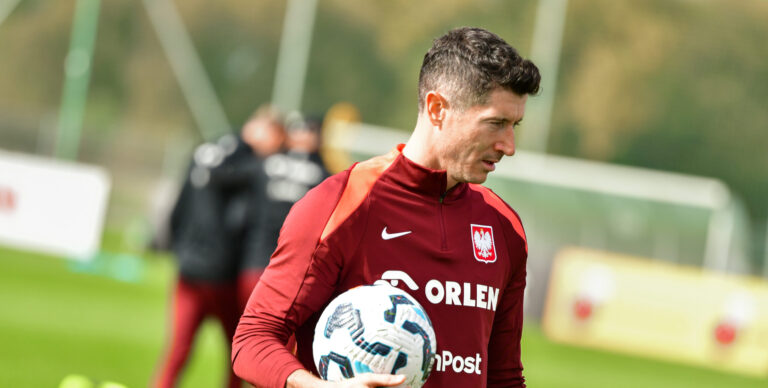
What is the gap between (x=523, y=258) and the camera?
3410mm

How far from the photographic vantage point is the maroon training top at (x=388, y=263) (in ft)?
9.87

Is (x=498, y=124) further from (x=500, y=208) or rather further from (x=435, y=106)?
(x=500, y=208)

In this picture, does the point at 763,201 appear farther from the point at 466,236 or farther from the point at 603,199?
the point at 466,236

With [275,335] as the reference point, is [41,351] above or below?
below

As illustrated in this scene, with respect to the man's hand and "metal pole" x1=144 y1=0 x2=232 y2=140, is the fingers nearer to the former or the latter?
the man's hand

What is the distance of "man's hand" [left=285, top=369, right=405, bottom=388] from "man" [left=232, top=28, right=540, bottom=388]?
24 millimetres

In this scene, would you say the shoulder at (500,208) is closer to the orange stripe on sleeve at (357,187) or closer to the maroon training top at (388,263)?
the maroon training top at (388,263)

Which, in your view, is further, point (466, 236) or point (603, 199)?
point (603, 199)

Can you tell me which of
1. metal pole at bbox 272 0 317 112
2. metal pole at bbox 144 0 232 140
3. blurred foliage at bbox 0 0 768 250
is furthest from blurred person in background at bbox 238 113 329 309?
metal pole at bbox 144 0 232 140

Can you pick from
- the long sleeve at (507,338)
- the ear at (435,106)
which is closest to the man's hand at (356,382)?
the long sleeve at (507,338)

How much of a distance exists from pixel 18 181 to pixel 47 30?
9847 mm

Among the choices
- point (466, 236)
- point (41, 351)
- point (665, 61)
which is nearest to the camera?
point (466, 236)

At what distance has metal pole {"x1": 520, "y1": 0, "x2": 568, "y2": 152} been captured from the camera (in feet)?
69.2

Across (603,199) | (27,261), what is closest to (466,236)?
(27,261)
